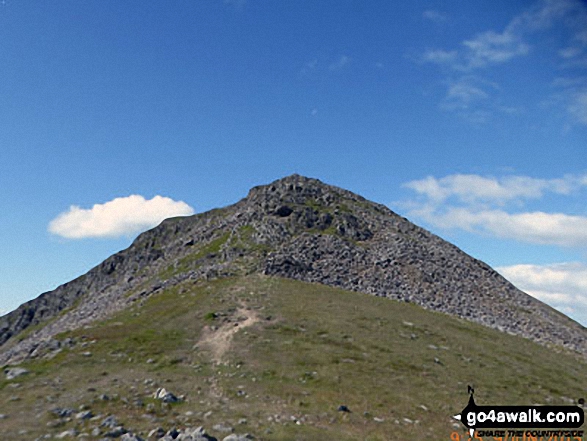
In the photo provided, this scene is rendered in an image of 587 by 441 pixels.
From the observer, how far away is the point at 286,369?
128 feet

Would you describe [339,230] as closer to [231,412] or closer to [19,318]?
[231,412]

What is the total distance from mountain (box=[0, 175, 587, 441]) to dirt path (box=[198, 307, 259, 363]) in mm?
315

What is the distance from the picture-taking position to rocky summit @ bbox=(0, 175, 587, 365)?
7594 cm

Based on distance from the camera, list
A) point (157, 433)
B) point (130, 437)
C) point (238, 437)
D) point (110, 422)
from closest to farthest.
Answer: point (130, 437) → point (238, 437) → point (157, 433) → point (110, 422)

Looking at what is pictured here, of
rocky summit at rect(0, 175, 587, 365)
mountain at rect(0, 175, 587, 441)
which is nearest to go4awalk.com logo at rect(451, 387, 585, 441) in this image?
mountain at rect(0, 175, 587, 441)

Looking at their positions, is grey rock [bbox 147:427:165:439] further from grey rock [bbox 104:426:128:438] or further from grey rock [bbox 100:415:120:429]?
grey rock [bbox 100:415:120:429]

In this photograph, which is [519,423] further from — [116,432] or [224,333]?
[224,333]

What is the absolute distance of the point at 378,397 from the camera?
33594 millimetres

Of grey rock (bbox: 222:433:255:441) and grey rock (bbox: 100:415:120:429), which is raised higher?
grey rock (bbox: 100:415:120:429)

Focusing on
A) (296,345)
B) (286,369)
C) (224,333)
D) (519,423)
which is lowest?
(519,423)

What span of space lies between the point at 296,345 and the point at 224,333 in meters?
8.42

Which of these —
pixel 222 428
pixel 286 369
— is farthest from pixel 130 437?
pixel 286 369

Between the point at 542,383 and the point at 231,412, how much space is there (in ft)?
112

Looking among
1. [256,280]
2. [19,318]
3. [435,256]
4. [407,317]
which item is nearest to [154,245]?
[19,318]
